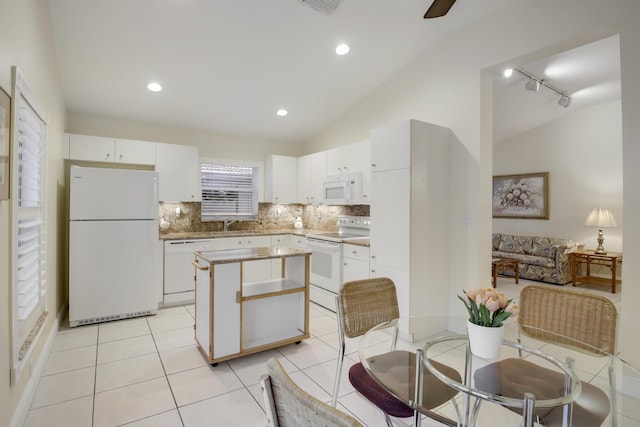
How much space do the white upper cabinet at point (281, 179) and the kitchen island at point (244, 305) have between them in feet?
7.49

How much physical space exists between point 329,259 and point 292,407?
Answer: 11.2 feet

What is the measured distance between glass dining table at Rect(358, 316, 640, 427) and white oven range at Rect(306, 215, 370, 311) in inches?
86.3

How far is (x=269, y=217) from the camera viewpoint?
587 centimetres

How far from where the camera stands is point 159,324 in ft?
12.2

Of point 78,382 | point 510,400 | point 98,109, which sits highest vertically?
point 98,109

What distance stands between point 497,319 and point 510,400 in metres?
0.32

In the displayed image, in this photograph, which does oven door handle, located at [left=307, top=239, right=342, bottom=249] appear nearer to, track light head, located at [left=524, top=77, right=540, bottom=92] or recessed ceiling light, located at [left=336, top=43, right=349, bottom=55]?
recessed ceiling light, located at [left=336, top=43, right=349, bottom=55]

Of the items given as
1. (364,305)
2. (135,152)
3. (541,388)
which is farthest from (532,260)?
(135,152)

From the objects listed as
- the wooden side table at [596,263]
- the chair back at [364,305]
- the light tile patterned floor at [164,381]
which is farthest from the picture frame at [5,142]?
the wooden side table at [596,263]

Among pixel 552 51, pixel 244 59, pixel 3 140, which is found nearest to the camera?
pixel 3 140

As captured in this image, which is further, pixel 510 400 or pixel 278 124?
pixel 278 124

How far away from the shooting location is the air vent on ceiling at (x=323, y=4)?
294 cm

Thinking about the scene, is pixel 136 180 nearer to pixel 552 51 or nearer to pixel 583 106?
pixel 552 51

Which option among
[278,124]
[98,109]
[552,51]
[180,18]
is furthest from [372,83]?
[98,109]
